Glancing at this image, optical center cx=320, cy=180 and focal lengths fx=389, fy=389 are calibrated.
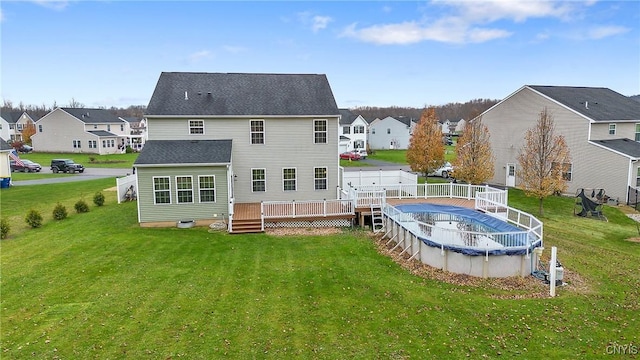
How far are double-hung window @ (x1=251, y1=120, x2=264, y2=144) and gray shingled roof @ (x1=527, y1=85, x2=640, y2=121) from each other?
2149 centimetres

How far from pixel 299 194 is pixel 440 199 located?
8116 mm

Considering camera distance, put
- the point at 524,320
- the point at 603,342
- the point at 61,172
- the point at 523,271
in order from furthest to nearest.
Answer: the point at 61,172
the point at 523,271
the point at 524,320
the point at 603,342

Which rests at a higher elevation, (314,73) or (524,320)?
(314,73)

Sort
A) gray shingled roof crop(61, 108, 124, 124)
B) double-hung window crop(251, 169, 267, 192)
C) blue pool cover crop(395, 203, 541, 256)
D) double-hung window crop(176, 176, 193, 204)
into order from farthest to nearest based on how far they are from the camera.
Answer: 1. gray shingled roof crop(61, 108, 124, 124)
2. double-hung window crop(251, 169, 267, 192)
3. double-hung window crop(176, 176, 193, 204)
4. blue pool cover crop(395, 203, 541, 256)

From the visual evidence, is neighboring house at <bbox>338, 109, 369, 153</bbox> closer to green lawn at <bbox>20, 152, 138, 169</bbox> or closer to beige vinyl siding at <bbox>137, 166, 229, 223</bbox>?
green lawn at <bbox>20, 152, 138, 169</bbox>

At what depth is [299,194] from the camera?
905 inches

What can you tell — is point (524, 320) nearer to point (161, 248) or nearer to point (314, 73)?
point (161, 248)

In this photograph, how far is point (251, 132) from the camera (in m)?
22.2

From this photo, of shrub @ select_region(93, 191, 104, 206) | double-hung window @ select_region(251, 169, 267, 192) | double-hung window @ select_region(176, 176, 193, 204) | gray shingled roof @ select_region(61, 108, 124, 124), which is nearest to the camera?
double-hung window @ select_region(176, 176, 193, 204)

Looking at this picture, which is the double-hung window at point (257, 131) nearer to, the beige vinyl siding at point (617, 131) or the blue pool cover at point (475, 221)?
the blue pool cover at point (475, 221)

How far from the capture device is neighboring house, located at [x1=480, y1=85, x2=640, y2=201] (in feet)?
85.5

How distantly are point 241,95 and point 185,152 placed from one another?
530 centimetres

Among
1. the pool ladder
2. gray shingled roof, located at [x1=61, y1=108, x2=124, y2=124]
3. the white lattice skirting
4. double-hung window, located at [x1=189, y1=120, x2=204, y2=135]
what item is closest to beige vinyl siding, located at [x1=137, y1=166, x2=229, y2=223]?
the white lattice skirting

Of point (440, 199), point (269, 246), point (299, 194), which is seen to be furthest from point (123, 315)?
point (440, 199)
